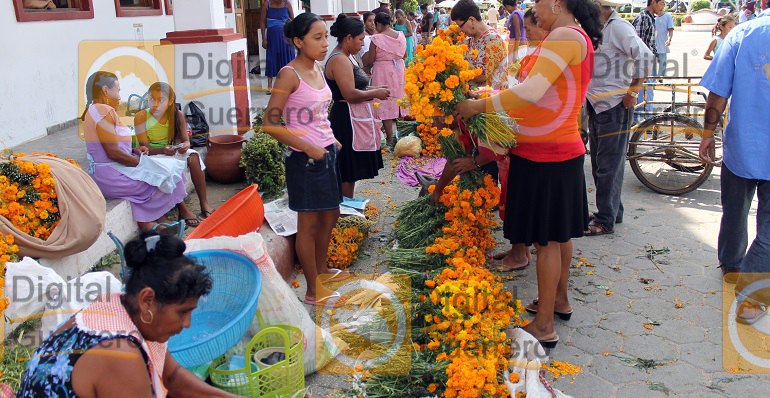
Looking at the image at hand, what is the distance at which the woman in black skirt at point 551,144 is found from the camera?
313 centimetres

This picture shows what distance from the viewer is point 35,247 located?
11.1 ft

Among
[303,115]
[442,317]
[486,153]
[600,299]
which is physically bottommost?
[600,299]

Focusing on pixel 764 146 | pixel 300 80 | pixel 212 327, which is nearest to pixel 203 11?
pixel 300 80

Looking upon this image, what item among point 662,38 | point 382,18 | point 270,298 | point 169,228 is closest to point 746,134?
point 270,298

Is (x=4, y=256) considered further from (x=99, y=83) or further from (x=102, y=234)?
(x=99, y=83)

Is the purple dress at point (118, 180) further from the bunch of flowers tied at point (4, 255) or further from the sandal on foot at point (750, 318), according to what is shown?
the sandal on foot at point (750, 318)

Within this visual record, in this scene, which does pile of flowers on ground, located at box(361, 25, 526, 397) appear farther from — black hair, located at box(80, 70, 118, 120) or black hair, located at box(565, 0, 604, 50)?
black hair, located at box(80, 70, 118, 120)

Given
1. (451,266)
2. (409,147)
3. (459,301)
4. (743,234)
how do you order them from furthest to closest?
(409,147)
(743,234)
(451,266)
(459,301)

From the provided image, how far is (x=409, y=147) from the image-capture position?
7.83m

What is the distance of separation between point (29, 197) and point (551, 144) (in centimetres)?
317

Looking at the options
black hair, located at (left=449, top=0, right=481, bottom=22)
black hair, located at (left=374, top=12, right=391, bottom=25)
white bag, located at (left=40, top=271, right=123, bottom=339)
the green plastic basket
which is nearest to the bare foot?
the green plastic basket

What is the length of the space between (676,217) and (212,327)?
15.3 feet

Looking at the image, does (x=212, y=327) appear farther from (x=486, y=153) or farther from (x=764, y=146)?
(x=764, y=146)

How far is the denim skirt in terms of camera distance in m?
3.75
